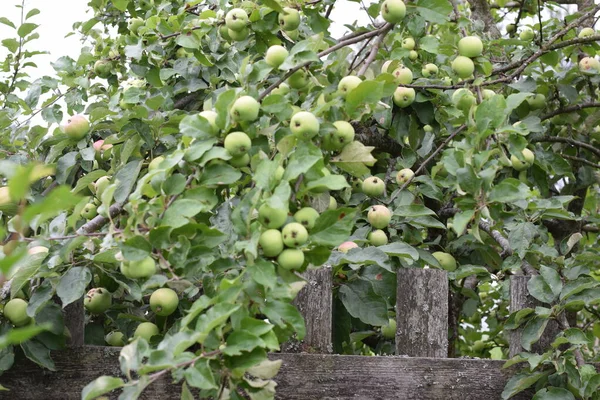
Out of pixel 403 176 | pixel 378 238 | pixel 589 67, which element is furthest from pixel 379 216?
pixel 589 67

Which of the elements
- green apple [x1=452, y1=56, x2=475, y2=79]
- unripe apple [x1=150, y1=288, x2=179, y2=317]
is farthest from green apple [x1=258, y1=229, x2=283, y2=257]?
green apple [x1=452, y1=56, x2=475, y2=79]

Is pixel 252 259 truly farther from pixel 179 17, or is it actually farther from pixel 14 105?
pixel 14 105

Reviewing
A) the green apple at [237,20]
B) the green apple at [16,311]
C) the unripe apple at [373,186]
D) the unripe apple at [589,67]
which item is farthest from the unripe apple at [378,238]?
the unripe apple at [589,67]

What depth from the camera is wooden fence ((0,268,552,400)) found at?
151cm

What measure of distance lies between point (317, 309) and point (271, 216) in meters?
0.51

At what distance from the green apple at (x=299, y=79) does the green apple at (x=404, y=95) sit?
0.40m

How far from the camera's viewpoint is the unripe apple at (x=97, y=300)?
1.63 metres

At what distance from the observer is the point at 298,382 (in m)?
1.50

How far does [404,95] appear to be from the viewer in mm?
1832

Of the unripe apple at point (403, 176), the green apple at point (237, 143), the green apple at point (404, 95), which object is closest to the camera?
the green apple at point (237, 143)

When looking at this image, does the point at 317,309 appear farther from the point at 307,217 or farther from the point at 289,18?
the point at 289,18

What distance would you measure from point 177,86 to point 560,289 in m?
1.28

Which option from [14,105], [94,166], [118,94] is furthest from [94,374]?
[14,105]

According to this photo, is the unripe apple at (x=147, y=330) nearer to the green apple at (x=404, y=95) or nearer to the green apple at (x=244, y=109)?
the green apple at (x=244, y=109)
